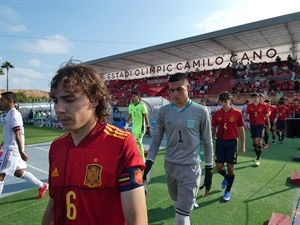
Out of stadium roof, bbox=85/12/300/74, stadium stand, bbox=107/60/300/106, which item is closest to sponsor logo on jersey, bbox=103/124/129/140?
stadium stand, bbox=107/60/300/106

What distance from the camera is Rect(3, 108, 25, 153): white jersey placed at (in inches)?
192

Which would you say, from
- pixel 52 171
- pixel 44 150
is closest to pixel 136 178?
pixel 52 171

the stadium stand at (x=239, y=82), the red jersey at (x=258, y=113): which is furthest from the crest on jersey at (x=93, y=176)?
the stadium stand at (x=239, y=82)

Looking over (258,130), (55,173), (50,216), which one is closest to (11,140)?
(50,216)

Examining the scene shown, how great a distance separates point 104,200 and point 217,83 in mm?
28083

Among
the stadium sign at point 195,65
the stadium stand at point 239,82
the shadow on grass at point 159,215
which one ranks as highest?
the stadium sign at point 195,65

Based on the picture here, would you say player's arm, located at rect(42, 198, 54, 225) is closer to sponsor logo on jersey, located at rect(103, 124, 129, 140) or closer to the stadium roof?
sponsor logo on jersey, located at rect(103, 124, 129, 140)

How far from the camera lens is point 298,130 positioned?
3.02 metres

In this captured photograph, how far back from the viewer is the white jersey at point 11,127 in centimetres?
488

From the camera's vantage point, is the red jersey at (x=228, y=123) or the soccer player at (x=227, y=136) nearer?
the soccer player at (x=227, y=136)

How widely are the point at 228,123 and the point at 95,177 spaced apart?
467cm

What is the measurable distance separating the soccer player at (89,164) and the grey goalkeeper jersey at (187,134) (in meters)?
1.98

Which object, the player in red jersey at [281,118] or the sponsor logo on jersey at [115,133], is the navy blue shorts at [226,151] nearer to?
the sponsor logo on jersey at [115,133]

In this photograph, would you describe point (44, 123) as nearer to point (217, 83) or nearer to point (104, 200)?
point (217, 83)
